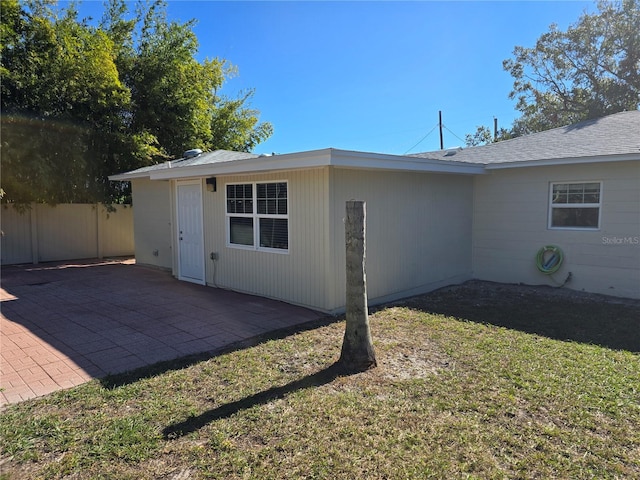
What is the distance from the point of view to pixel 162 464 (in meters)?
2.76

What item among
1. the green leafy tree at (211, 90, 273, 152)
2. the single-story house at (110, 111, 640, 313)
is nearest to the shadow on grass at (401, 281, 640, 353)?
the single-story house at (110, 111, 640, 313)

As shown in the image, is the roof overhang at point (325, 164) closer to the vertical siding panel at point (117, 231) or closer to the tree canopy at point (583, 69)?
the vertical siding panel at point (117, 231)

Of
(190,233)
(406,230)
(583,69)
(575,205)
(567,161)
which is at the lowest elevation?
(190,233)

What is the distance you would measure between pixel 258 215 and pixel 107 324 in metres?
2.93

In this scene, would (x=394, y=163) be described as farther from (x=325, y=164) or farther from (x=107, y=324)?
(x=107, y=324)

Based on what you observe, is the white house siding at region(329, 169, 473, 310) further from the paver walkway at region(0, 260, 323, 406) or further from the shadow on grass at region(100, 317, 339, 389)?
the paver walkway at region(0, 260, 323, 406)

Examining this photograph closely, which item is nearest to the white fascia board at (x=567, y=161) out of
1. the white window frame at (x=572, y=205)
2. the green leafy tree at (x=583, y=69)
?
the white window frame at (x=572, y=205)

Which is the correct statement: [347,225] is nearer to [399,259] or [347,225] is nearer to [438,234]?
[399,259]

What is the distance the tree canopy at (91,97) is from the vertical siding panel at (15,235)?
0.43m

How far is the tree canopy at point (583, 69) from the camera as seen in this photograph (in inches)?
794

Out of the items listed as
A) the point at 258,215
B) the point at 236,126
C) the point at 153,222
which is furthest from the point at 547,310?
the point at 236,126

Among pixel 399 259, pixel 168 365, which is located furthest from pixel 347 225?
pixel 399 259

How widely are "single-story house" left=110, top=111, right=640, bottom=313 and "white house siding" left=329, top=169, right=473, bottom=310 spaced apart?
0.08 feet

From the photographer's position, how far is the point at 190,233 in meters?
9.22
